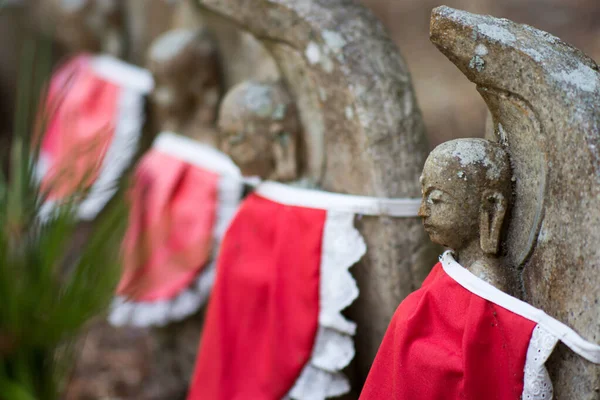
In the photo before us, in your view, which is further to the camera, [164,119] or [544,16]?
[164,119]

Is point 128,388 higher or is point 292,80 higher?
point 292,80

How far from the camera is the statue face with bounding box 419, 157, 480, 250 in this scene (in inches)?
42.6

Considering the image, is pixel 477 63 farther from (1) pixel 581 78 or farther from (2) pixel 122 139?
(2) pixel 122 139

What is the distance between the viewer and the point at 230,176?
193 centimetres

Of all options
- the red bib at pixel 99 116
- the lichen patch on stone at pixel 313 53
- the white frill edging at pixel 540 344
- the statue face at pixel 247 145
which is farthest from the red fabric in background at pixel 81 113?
the white frill edging at pixel 540 344

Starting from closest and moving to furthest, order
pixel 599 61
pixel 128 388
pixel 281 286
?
1. pixel 599 61
2. pixel 281 286
3. pixel 128 388

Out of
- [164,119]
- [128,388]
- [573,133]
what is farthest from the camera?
[128,388]

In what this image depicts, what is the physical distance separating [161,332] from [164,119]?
2.13 ft

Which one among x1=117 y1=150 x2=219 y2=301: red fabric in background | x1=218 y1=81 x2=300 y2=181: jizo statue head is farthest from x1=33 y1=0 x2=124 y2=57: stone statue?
x1=218 y1=81 x2=300 y2=181: jizo statue head

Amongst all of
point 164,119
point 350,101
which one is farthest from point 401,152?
point 164,119

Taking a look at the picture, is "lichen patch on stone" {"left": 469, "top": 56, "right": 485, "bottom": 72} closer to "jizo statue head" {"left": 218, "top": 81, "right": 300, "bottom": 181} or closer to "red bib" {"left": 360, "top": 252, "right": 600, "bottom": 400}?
"red bib" {"left": 360, "top": 252, "right": 600, "bottom": 400}

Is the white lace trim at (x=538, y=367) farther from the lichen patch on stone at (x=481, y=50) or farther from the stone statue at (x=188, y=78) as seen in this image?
the stone statue at (x=188, y=78)

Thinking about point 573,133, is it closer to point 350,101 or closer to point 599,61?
point 599,61

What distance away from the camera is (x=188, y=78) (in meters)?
1.98
